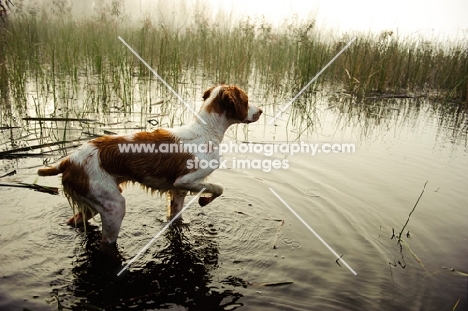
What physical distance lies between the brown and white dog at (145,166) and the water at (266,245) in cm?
40

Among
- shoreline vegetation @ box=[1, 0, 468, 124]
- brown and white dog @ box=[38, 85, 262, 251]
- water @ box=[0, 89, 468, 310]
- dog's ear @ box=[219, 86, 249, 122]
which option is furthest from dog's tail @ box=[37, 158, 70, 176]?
shoreline vegetation @ box=[1, 0, 468, 124]

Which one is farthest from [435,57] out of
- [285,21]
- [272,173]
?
[272,173]

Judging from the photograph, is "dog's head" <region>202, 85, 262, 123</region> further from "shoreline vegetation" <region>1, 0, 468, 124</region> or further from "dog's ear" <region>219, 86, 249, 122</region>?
"shoreline vegetation" <region>1, 0, 468, 124</region>

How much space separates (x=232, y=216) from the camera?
443 centimetres

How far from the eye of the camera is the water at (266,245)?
3004mm

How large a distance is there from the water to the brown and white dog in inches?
15.6

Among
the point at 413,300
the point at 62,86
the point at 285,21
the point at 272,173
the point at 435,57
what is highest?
the point at 285,21

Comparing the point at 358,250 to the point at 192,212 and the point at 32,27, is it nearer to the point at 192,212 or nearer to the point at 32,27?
the point at 192,212

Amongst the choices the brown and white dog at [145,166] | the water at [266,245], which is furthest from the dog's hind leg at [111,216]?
the water at [266,245]

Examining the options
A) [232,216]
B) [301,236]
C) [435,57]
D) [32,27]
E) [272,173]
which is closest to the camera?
[301,236]

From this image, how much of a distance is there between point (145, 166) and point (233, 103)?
1.15 m

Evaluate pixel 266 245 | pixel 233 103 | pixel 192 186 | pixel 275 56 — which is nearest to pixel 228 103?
pixel 233 103

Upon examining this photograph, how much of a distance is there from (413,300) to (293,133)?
4.76 m

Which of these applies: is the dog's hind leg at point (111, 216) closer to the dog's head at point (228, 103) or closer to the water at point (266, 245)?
the water at point (266, 245)
